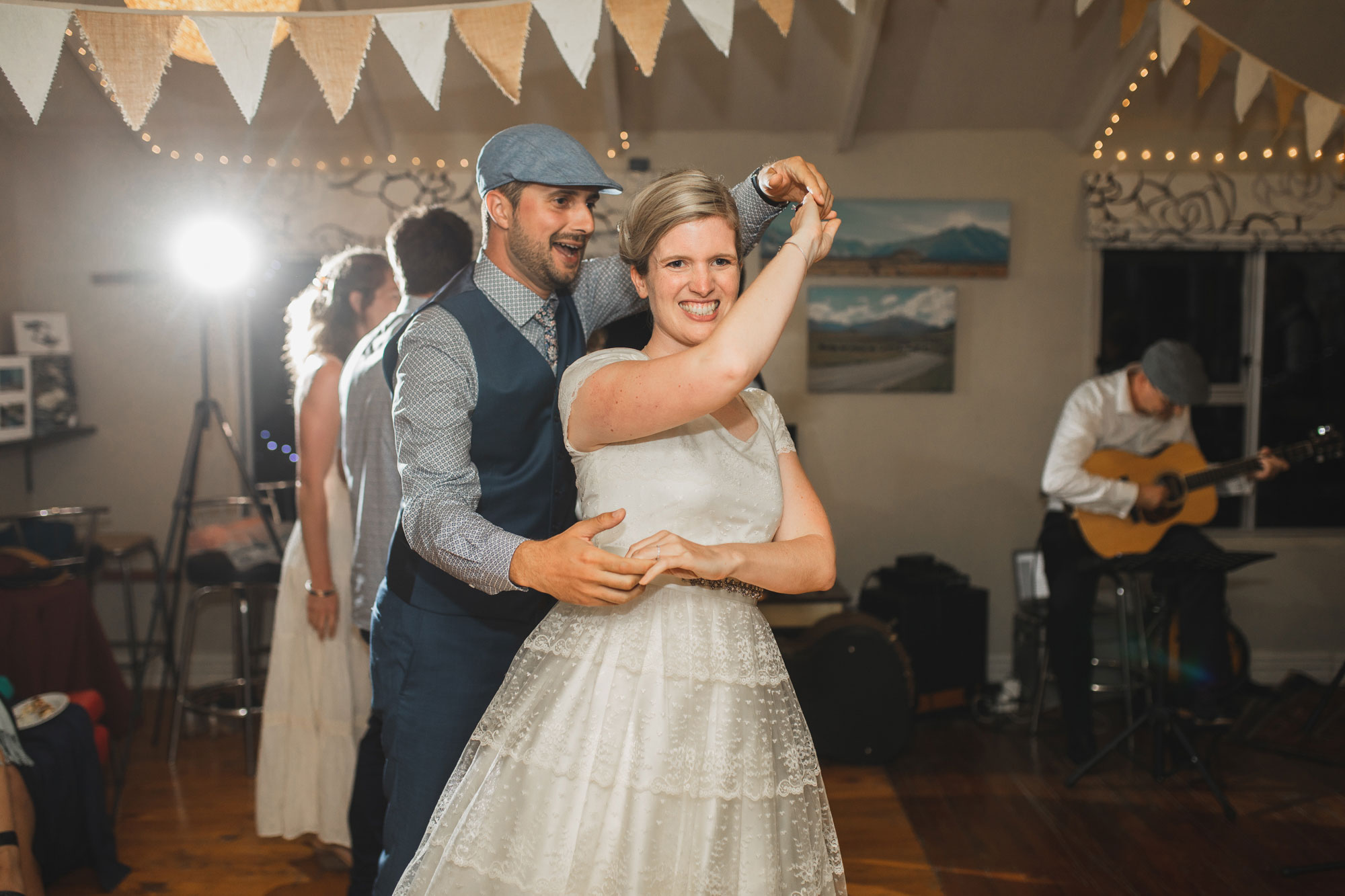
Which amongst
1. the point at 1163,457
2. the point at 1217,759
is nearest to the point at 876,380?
the point at 1163,457

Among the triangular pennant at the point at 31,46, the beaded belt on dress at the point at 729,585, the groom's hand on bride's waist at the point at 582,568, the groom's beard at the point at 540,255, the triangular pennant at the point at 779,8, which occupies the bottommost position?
the beaded belt on dress at the point at 729,585

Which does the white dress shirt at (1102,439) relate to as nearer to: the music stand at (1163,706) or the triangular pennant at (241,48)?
the music stand at (1163,706)

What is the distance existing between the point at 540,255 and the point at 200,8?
1909mm

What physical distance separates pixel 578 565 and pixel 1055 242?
413 cm

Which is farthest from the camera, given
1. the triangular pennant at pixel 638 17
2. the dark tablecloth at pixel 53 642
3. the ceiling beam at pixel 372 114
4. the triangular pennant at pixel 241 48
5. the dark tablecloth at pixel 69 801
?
the ceiling beam at pixel 372 114

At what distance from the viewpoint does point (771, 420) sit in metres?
1.47

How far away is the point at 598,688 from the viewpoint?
1.29 m

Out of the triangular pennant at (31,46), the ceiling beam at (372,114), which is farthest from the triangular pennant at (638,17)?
the ceiling beam at (372,114)

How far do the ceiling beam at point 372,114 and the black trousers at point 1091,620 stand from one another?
343cm

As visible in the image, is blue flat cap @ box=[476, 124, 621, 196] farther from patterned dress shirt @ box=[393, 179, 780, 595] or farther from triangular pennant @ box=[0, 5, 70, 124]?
triangular pennant @ box=[0, 5, 70, 124]

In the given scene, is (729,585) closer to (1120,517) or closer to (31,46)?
(31,46)

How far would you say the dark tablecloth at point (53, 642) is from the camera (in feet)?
10.9

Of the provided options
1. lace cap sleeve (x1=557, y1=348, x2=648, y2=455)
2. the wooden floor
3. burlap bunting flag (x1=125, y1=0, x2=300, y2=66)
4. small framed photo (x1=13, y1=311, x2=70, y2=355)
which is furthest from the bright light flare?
lace cap sleeve (x1=557, y1=348, x2=648, y2=455)

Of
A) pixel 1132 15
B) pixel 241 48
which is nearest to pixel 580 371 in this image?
pixel 241 48
